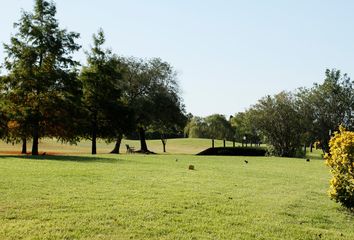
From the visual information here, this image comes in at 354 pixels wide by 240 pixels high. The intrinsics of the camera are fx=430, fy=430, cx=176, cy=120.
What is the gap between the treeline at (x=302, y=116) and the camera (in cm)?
5322

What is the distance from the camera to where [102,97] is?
42.2 metres

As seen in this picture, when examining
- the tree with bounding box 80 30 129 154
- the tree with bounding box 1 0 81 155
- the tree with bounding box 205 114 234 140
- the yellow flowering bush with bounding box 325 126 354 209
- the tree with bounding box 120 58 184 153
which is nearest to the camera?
the yellow flowering bush with bounding box 325 126 354 209

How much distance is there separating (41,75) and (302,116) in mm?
36140

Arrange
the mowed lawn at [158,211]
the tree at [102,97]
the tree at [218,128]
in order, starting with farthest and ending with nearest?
1. the tree at [218,128]
2. the tree at [102,97]
3. the mowed lawn at [158,211]

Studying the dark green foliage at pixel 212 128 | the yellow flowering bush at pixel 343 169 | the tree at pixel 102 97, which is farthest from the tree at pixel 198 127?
the yellow flowering bush at pixel 343 169

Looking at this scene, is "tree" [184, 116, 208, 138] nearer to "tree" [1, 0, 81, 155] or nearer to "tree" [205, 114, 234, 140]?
"tree" [205, 114, 234, 140]

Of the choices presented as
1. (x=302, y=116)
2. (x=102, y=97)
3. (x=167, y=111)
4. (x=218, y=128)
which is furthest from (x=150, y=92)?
(x=218, y=128)

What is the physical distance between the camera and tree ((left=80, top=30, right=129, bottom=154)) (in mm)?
41938

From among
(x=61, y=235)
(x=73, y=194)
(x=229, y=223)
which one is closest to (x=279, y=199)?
(x=229, y=223)

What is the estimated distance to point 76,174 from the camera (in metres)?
16.8

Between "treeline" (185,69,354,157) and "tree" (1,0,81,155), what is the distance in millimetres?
26745

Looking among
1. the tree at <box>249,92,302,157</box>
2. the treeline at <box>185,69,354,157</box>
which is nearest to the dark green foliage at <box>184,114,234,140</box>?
the treeline at <box>185,69,354,157</box>

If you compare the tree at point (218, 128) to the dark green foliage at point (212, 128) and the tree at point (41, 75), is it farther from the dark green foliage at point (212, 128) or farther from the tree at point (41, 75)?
the tree at point (41, 75)

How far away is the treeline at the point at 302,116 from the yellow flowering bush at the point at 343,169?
3565 centimetres
